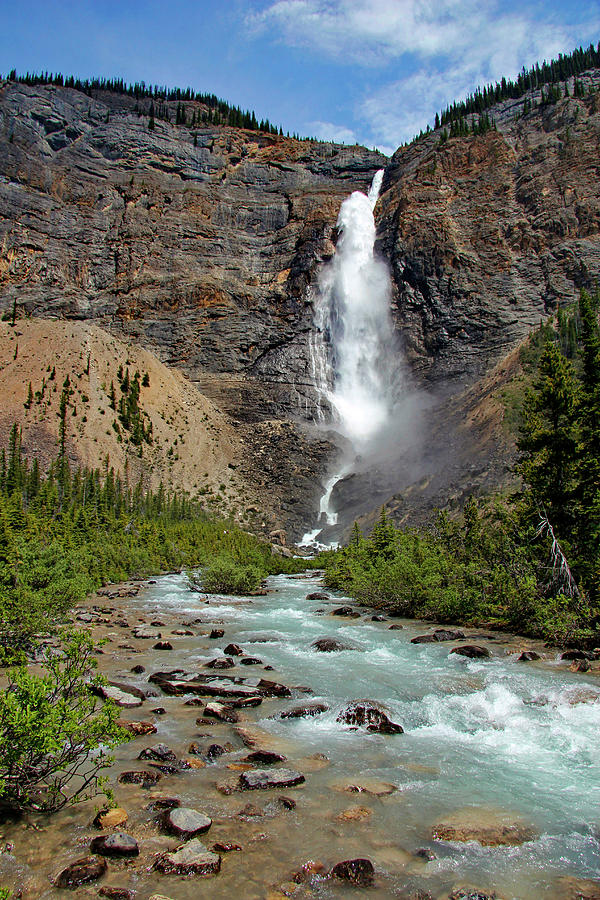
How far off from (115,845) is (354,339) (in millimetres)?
96021

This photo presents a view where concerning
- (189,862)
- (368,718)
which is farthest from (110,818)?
(368,718)

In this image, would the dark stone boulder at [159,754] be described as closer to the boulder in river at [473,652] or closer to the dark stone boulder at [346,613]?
the boulder in river at [473,652]

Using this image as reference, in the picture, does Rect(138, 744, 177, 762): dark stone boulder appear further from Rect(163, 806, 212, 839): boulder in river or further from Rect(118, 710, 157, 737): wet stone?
Rect(163, 806, 212, 839): boulder in river

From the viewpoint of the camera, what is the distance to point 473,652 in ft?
46.4

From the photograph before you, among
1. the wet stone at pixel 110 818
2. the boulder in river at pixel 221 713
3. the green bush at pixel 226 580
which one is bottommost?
the green bush at pixel 226 580

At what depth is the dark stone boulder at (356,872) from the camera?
16.2 feet

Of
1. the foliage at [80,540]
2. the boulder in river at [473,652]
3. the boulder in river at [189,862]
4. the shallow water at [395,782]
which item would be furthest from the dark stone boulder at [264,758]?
the boulder in river at [473,652]

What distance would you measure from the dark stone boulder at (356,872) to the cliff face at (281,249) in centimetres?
5208

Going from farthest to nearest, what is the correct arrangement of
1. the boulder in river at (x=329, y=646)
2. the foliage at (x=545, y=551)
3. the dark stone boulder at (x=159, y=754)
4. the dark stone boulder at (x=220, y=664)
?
the foliage at (x=545, y=551)
the boulder in river at (x=329, y=646)
the dark stone boulder at (x=220, y=664)
the dark stone boulder at (x=159, y=754)

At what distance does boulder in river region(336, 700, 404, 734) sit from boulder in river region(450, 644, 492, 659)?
5.11m

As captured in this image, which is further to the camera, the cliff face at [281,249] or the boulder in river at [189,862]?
the cliff face at [281,249]

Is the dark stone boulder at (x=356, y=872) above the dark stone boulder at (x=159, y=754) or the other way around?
above

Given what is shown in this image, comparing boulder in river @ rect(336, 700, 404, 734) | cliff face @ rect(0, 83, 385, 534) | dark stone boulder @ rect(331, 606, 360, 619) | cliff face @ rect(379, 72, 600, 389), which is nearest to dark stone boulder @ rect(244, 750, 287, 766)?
boulder in river @ rect(336, 700, 404, 734)

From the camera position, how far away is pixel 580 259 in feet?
256
